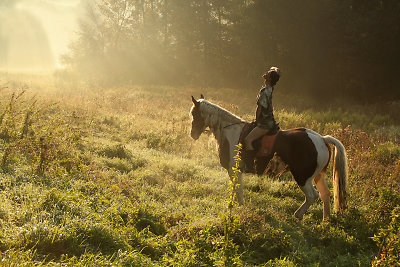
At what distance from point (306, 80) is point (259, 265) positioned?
2246cm

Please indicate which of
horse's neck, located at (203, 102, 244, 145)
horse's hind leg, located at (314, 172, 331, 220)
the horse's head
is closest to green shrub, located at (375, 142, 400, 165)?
horse's hind leg, located at (314, 172, 331, 220)

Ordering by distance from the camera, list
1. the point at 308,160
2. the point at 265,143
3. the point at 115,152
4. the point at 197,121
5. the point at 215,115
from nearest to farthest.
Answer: the point at 308,160, the point at 265,143, the point at 215,115, the point at 197,121, the point at 115,152

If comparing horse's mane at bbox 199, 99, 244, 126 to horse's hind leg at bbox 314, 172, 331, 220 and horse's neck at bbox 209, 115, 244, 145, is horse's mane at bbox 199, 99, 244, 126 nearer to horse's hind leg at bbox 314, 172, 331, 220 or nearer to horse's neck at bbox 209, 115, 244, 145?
horse's neck at bbox 209, 115, 244, 145

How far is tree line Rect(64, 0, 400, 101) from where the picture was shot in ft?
67.9

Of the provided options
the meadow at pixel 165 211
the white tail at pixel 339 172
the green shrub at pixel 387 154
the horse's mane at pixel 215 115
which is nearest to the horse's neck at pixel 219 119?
the horse's mane at pixel 215 115

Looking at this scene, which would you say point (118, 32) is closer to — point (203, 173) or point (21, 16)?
point (203, 173)

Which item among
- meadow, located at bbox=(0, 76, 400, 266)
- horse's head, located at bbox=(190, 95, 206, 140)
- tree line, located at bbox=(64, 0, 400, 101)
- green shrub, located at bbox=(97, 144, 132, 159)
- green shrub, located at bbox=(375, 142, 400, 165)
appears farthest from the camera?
tree line, located at bbox=(64, 0, 400, 101)

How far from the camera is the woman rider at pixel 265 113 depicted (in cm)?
528

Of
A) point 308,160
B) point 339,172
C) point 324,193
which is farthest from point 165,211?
point 339,172

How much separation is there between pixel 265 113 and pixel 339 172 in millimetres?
1770

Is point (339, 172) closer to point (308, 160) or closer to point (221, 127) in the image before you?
point (308, 160)

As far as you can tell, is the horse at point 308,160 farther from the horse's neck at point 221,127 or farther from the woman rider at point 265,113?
the woman rider at point 265,113

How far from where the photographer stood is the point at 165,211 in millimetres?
5258

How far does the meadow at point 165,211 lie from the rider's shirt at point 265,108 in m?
1.43
